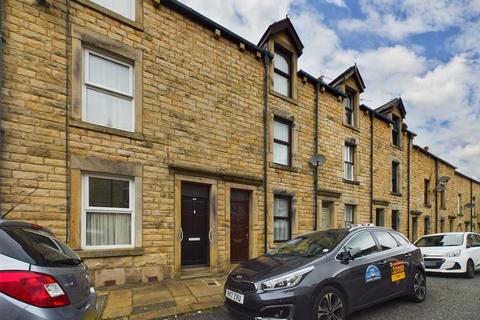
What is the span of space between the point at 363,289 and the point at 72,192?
572 cm

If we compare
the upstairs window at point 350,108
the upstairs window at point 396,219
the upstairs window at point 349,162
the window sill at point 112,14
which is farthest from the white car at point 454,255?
the window sill at point 112,14

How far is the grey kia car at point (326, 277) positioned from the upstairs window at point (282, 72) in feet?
23.2

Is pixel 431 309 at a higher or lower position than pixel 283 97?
lower

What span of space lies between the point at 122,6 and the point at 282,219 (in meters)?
8.07

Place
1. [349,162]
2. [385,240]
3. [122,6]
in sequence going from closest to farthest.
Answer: [385,240] → [122,6] → [349,162]

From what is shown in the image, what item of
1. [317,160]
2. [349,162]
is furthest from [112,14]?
[349,162]

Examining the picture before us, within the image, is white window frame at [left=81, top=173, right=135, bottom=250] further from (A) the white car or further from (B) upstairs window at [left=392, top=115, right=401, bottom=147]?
(B) upstairs window at [left=392, top=115, right=401, bottom=147]

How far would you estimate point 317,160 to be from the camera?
12195mm

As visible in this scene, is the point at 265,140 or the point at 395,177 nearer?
the point at 265,140

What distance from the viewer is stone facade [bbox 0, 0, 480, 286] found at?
6.52 m

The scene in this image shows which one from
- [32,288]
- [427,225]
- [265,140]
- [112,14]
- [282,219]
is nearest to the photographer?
[32,288]

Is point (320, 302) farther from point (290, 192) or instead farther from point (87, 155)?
point (290, 192)

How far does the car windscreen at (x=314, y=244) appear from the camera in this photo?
538 centimetres

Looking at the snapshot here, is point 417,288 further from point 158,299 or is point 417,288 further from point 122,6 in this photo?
point 122,6
